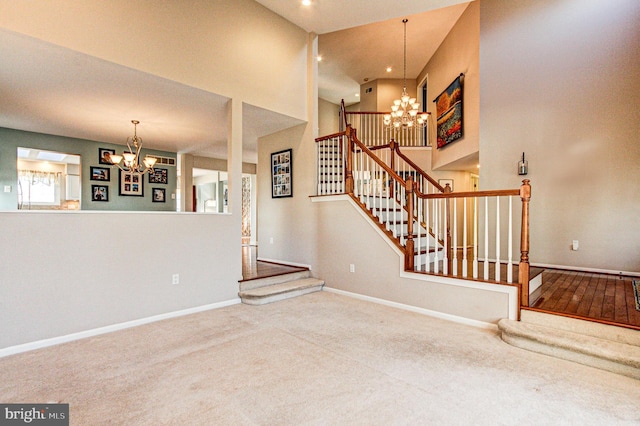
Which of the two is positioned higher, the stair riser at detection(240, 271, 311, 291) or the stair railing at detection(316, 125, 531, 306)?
the stair railing at detection(316, 125, 531, 306)

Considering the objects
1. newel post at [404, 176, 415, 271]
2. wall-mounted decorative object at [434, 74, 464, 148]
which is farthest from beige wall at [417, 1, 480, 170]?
newel post at [404, 176, 415, 271]

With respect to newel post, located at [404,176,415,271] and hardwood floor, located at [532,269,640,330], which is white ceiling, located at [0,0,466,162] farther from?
hardwood floor, located at [532,269,640,330]

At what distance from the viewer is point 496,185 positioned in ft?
18.3

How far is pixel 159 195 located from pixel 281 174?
142 inches

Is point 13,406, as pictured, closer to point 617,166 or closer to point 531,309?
point 531,309

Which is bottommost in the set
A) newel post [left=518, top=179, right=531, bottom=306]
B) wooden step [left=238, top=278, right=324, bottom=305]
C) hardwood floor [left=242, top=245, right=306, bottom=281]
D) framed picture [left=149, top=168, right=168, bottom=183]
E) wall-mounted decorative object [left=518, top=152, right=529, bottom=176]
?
wooden step [left=238, top=278, right=324, bottom=305]

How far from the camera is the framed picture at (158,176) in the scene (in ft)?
23.8

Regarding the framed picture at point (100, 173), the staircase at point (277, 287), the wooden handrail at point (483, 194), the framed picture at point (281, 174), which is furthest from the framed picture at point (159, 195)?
the wooden handrail at point (483, 194)

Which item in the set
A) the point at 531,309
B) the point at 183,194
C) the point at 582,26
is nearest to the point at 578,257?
the point at 531,309

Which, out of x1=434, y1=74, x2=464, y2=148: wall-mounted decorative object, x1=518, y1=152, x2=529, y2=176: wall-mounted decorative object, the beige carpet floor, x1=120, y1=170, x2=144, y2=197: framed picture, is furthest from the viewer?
x1=120, y1=170, x2=144, y2=197: framed picture

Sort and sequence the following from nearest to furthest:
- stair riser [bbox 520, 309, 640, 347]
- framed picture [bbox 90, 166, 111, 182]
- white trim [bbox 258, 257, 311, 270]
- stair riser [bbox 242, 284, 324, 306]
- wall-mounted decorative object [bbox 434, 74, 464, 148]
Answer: stair riser [bbox 520, 309, 640, 347] < stair riser [bbox 242, 284, 324, 306] < white trim [bbox 258, 257, 311, 270] < framed picture [bbox 90, 166, 111, 182] < wall-mounted decorative object [bbox 434, 74, 464, 148]

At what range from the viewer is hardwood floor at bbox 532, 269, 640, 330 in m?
2.73

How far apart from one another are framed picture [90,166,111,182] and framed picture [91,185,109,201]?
175 mm

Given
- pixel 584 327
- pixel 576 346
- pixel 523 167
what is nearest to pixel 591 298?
pixel 584 327
